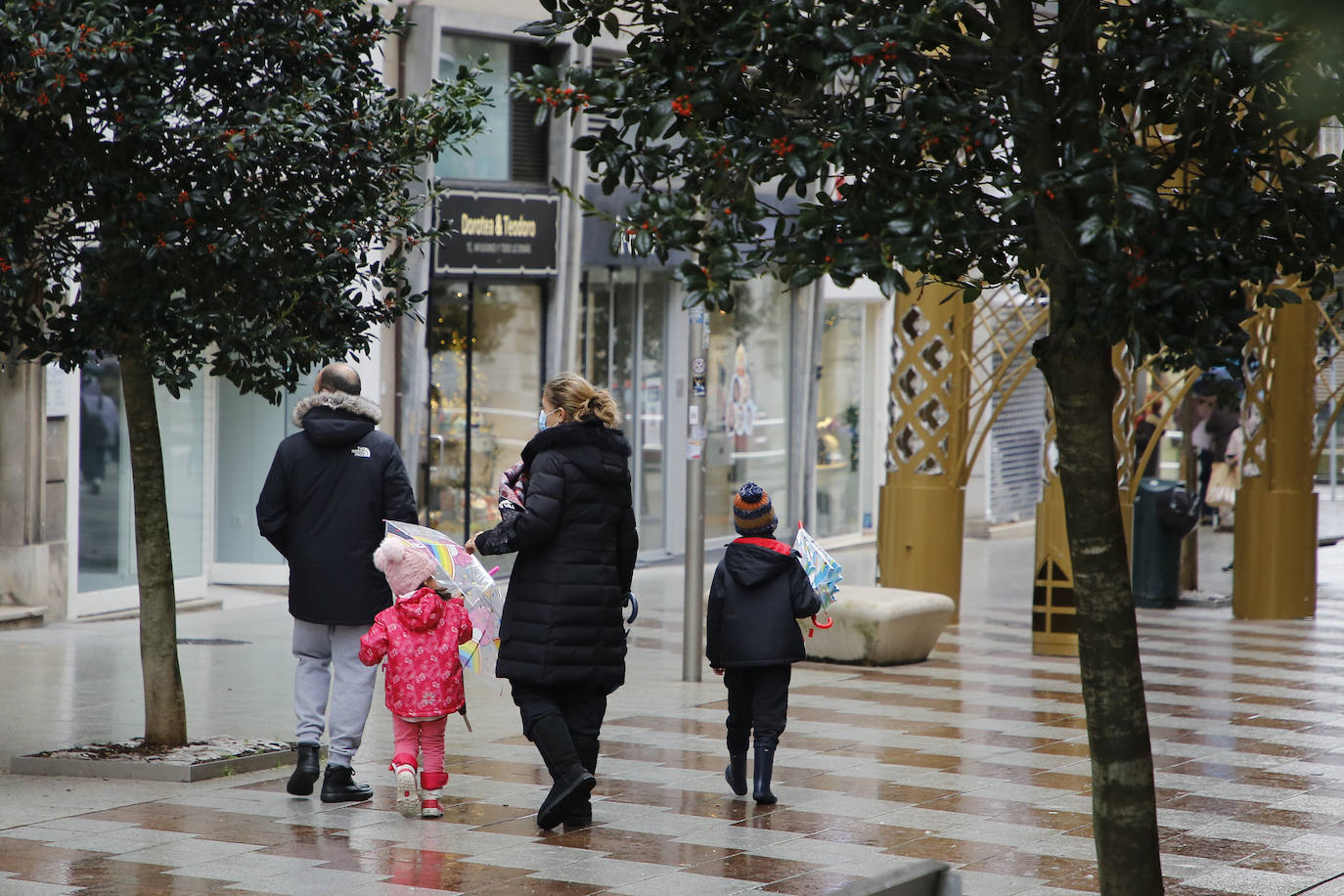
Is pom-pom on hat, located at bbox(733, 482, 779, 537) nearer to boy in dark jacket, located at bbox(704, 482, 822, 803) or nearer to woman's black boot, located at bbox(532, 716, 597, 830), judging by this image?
boy in dark jacket, located at bbox(704, 482, 822, 803)

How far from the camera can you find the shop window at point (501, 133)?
56.4ft

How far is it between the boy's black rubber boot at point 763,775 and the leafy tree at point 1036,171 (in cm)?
285

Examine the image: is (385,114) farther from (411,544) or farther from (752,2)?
(752,2)

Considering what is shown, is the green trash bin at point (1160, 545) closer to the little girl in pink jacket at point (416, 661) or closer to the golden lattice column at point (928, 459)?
the golden lattice column at point (928, 459)

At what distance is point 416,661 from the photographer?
23.6 ft

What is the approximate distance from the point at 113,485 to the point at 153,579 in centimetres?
645

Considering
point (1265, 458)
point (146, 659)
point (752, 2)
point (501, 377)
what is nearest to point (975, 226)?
point (752, 2)

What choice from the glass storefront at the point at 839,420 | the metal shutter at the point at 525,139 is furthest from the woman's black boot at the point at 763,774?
the glass storefront at the point at 839,420

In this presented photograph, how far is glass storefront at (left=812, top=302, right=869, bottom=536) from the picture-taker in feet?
77.8

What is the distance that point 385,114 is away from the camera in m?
8.44

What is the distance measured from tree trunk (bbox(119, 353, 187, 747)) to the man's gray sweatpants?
0.96 m

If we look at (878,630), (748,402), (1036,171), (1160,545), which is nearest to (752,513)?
(1036,171)

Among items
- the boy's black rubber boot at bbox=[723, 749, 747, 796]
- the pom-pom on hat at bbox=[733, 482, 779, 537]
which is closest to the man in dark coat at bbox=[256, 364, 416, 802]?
the pom-pom on hat at bbox=[733, 482, 779, 537]

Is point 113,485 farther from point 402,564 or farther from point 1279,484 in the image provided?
point 1279,484
